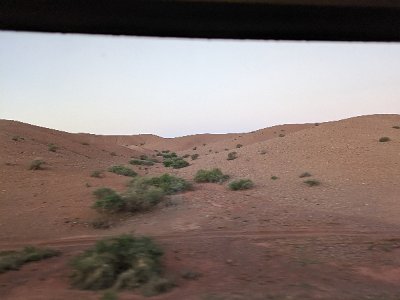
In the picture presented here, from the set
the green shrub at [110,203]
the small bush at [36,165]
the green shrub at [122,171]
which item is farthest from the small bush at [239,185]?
the small bush at [36,165]

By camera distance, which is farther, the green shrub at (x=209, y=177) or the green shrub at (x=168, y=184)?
the green shrub at (x=209, y=177)

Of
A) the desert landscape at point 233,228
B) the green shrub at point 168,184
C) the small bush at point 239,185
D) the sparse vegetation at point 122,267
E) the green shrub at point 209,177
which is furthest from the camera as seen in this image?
the green shrub at point 209,177

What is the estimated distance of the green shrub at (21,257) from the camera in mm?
8633

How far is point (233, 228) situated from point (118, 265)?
5.31 m

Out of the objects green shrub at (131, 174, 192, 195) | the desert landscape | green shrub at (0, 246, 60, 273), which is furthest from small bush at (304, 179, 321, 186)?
green shrub at (0, 246, 60, 273)

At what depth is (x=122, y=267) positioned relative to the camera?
790cm

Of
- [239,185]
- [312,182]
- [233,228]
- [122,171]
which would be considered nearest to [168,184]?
[239,185]

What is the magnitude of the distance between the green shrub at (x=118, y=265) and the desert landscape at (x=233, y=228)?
0.24m

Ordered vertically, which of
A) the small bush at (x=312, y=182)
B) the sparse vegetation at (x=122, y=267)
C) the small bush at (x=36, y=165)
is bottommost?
the sparse vegetation at (x=122, y=267)

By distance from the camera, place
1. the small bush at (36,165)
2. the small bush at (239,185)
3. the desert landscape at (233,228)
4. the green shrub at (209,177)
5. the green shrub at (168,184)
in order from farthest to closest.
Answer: the small bush at (36,165), the green shrub at (209,177), the small bush at (239,185), the green shrub at (168,184), the desert landscape at (233,228)

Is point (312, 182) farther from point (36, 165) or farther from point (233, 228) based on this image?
point (36, 165)

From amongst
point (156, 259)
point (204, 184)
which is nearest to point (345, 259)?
point (156, 259)

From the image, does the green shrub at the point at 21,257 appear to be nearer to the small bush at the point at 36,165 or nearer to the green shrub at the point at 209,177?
the green shrub at the point at 209,177

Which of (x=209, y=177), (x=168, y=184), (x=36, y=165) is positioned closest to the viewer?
(x=168, y=184)
